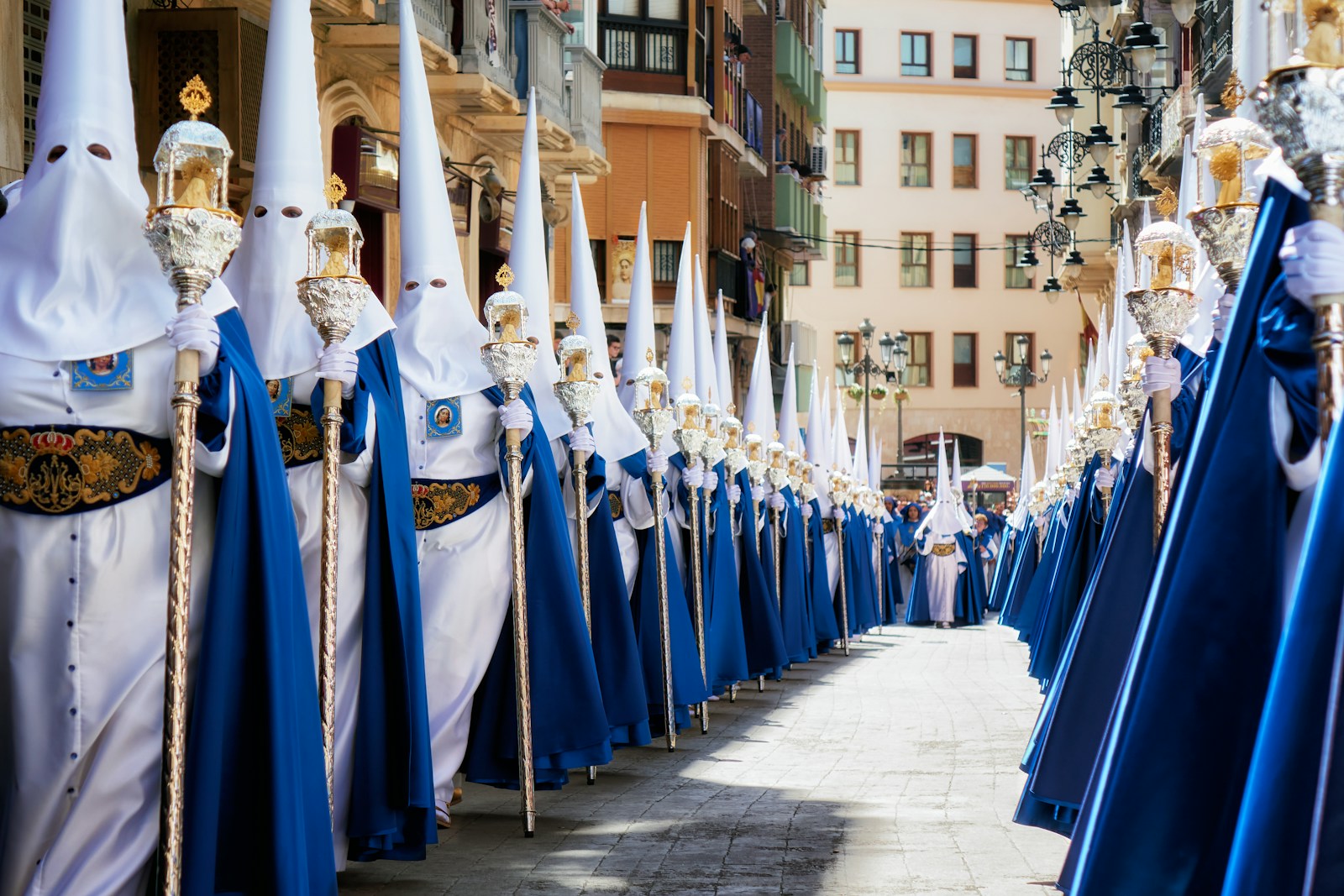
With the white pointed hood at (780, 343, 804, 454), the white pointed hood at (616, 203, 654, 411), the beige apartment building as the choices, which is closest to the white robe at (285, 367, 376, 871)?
the white pointed hood at (616, 203, 654, 411)

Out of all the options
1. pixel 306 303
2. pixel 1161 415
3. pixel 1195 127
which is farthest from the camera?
pixel 1195 127

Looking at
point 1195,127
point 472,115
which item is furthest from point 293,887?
point 472,115

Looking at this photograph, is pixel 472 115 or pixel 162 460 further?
pixel 472 115

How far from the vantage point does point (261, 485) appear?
236 inches

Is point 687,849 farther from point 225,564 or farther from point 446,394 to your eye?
point 225,564

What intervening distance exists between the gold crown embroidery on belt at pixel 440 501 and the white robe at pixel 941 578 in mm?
23751

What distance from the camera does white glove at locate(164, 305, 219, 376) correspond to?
563cm

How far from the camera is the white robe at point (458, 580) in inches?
347

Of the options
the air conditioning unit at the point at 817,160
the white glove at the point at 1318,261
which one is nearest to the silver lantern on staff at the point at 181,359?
the white glove at the point at 1318,261

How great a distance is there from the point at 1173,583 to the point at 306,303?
10.8 ft

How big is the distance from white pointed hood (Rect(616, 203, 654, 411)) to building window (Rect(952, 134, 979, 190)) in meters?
51.1

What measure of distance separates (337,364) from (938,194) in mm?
58416

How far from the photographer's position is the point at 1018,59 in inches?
2537

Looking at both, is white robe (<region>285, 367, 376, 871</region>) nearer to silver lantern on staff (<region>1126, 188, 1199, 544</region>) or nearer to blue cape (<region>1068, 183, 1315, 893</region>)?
silver lantern on staff (<region>1126, 188, 1199, 544</region>)
